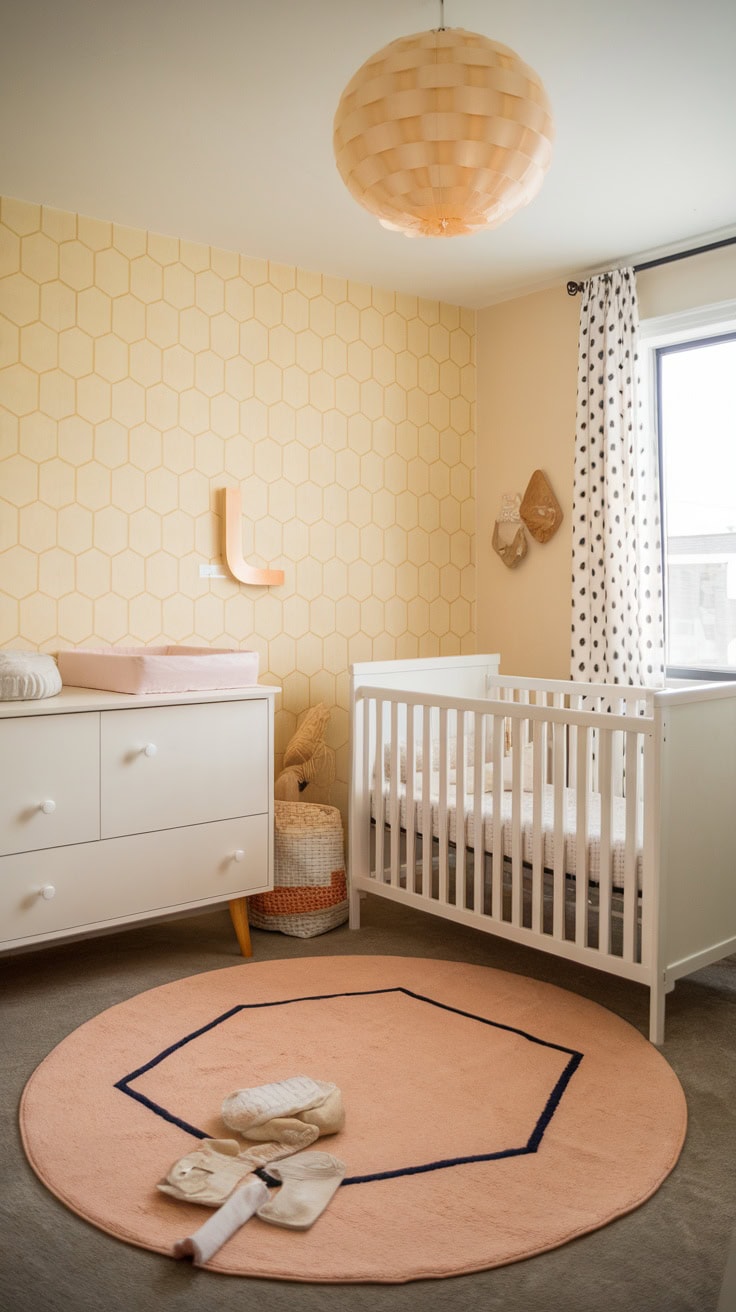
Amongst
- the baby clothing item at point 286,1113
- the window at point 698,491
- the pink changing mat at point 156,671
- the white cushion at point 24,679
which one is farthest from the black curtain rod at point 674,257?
the baby clothing item at point 286,1113

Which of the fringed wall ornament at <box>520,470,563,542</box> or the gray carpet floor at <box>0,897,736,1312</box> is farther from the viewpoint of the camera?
the fringed wall ornament at <box>520,470,563,542</box>

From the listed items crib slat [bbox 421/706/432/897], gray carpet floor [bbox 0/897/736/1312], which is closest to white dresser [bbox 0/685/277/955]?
gray carpet floor [bbox 0/897/736/1312]

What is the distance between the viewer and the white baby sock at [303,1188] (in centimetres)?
159

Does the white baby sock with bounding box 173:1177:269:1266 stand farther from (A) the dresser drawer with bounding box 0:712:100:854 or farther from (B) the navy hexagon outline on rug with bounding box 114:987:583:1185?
(A) the dresser drawer with bounding box 0:712:100:854

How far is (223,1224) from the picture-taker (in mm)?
1543

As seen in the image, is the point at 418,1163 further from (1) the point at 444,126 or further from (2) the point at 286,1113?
(1) the point at 444,126

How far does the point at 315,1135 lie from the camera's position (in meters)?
1.81

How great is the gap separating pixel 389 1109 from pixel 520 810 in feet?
2.95

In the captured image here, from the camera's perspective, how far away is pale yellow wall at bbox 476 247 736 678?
12.2ft

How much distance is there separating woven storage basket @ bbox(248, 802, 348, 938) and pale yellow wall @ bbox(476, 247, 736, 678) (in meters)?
1.20

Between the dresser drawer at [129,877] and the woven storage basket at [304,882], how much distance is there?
21cm

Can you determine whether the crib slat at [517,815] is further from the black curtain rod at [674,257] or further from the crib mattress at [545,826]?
the black curtain rod at [674,257]

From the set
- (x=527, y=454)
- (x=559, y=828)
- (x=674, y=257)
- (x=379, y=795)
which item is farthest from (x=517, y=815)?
(x=674, y=257)

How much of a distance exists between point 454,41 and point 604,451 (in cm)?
191
